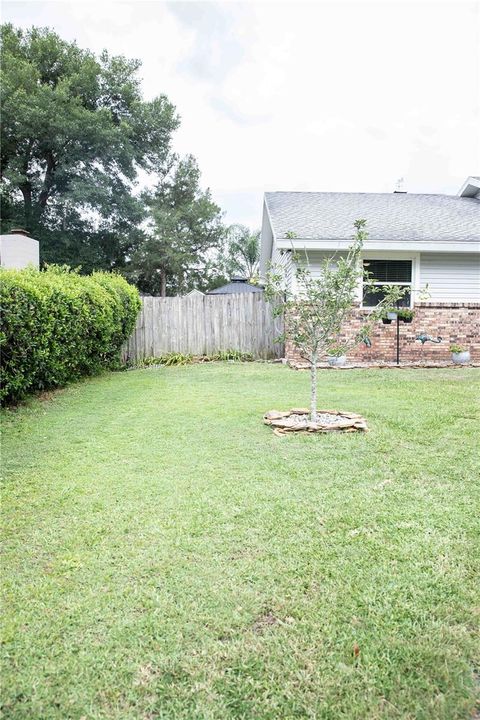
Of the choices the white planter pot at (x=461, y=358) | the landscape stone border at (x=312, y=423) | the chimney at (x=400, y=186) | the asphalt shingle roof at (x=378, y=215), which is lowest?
the landscape stone border at (x=312, y=423)

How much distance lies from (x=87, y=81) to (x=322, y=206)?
15.6 meters

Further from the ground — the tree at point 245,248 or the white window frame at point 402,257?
the tree at point 245,248

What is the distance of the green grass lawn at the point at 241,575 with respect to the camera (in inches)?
64.6

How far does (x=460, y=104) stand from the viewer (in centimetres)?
1416

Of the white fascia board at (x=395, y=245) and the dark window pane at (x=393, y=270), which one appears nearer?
the white fascia board at (x=395, y=245)

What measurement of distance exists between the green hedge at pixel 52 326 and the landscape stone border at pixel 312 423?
2971 mm

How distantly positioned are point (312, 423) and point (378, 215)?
364 inches

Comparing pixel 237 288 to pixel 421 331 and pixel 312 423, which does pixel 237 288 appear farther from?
pixel 312 423

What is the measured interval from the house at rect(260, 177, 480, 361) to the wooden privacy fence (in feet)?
3.70

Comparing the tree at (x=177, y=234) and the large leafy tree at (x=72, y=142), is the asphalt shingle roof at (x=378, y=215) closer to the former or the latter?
the large leafy tree at (x=72, y=142)

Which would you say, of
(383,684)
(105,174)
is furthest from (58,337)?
(105,174)

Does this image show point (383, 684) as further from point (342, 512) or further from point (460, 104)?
point (460, 104)

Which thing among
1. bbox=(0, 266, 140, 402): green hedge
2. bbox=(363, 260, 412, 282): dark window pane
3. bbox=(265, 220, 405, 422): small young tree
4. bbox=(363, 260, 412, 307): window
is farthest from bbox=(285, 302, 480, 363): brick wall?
bbox=(265, 220, 405, 422): small young tree

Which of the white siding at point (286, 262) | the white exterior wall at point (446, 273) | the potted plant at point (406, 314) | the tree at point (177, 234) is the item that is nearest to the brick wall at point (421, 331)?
the potted plant at point (406, 314)
